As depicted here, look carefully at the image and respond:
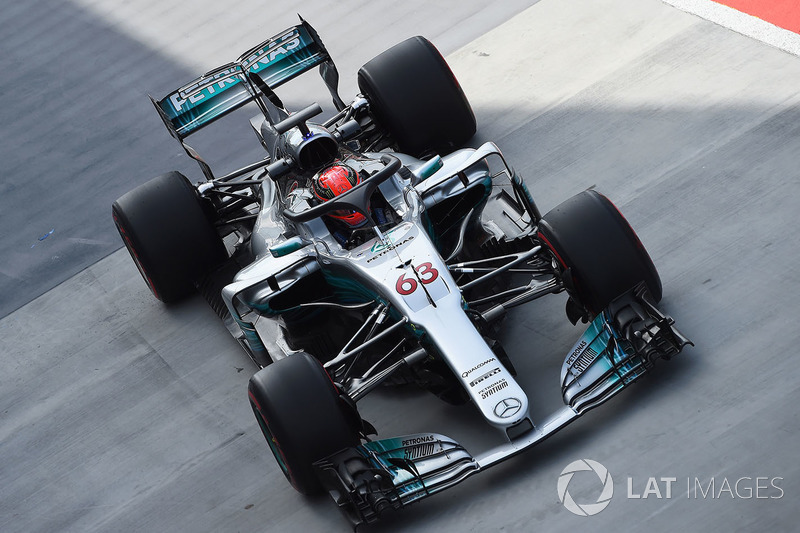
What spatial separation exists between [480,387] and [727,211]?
2812 millimetres

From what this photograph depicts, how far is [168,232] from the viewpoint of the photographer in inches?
355

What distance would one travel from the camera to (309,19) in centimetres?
1311

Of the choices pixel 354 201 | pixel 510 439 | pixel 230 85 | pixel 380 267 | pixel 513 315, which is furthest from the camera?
pixel 230 85

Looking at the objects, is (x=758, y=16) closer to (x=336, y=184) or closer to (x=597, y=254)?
(x=597, y=254)

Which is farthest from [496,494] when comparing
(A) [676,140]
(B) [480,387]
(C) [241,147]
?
(C) [241,147]

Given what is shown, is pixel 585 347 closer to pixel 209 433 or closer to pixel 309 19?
pixel 209 433

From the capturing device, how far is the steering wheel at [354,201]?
309 inches

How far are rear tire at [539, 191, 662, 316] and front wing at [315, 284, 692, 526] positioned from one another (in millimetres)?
141

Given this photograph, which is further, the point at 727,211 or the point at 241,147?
the point at 241,147

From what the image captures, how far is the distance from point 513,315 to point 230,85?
127 inches

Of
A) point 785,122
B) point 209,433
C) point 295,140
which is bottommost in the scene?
point 785,122

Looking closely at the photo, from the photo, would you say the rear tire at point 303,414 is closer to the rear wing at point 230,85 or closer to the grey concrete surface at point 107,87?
the rear wing at point 230,85

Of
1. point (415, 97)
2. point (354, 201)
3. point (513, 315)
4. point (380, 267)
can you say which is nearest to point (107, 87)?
point (415, 97)

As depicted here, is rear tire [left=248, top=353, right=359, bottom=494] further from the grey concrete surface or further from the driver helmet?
the grey concrete surface
